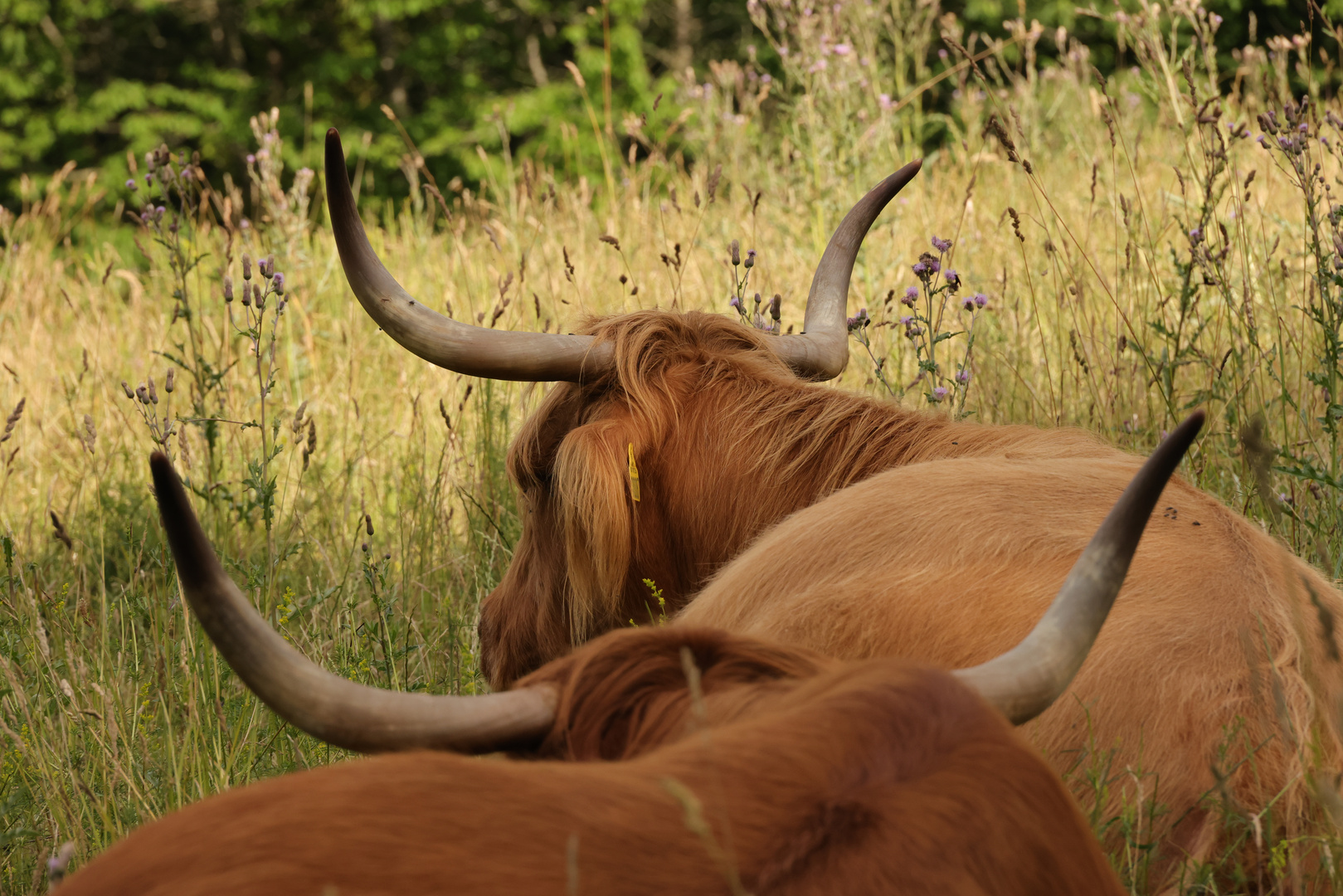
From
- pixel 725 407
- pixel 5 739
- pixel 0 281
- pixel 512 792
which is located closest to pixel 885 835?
pixel 512 792

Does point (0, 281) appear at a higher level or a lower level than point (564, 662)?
higher

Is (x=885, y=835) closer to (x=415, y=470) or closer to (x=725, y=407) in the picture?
(x=725, y=407)

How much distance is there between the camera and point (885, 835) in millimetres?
1040

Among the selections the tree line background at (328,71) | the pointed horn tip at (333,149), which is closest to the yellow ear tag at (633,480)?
the pointed horn tip at (333,149)

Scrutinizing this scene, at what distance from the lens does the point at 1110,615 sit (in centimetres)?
190

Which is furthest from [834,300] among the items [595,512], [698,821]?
[698,821]

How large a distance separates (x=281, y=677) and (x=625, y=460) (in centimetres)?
144

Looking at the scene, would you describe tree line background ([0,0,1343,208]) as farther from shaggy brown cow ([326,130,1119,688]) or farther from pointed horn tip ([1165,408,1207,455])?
pointed horn tip ([1165,408,1207,455])

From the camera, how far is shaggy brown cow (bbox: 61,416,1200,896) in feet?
3.21

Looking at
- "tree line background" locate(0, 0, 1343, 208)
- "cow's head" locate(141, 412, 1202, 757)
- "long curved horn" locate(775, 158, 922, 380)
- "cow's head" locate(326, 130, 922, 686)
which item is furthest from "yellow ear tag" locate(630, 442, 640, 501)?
"tree line background" locate(0, 0, 1343, 208)

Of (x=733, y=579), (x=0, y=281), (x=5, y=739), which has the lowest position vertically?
(x=5, y=739)

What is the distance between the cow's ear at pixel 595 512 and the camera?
2.56 meters

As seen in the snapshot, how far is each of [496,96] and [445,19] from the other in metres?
1.30

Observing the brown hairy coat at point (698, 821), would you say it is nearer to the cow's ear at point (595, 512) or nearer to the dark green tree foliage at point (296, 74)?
the cow's ear at point (595, 512)
